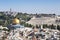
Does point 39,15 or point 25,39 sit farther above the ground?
point 25,39

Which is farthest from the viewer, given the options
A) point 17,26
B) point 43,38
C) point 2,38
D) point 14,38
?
point 17,26

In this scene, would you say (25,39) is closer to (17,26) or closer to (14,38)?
(14,38)

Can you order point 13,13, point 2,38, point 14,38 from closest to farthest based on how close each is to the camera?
point 14,38 → point 2,38 → point 13,13

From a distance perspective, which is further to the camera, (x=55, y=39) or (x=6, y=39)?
(x=55, y=39)

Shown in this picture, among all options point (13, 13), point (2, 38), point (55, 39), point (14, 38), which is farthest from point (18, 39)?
point (13, 13)

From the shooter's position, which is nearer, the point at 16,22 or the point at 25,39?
the point at 25,39

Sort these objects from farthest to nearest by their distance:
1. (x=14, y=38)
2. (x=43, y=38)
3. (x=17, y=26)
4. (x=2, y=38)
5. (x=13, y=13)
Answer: (x=13, y=13) < (x=17, y=26) < (x=43, y=38) < (x=2, y=38) < (x=14, y=38)

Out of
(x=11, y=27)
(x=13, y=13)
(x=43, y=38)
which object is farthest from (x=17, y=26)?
(x=13, y=13)

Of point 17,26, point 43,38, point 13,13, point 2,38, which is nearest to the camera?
point 2,38

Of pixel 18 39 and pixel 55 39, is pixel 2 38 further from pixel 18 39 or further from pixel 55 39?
pixel 55 39
